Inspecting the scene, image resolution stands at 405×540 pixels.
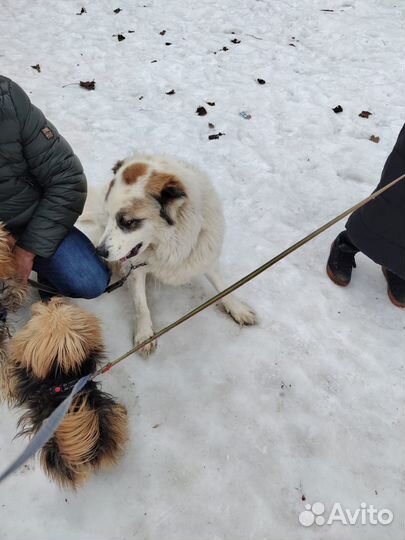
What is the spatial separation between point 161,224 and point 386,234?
1.38 metres

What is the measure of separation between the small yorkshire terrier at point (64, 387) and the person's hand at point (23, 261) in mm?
241

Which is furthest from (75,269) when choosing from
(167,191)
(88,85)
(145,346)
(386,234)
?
(88,85)

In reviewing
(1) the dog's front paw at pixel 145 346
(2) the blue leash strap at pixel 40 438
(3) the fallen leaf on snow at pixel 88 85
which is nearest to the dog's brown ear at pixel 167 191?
(1) the dog's front paw at pixel 145 346

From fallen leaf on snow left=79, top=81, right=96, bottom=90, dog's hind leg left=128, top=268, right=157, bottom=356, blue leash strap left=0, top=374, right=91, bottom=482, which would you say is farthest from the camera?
fallen leaf on snow left=79, top=81, right=96, bottom=90

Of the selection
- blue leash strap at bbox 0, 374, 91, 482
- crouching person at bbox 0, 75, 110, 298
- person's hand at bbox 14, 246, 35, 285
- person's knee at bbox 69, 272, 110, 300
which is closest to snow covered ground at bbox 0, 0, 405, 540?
person's knee at bbox 69, 272, 110, 300

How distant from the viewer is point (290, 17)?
5.76 metres

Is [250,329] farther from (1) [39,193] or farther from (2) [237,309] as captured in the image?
(1) [39,193]

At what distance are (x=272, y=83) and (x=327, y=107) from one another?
0.80 meters

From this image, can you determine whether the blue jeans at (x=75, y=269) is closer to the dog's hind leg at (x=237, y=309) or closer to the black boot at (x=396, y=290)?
the dog's hind leg at (x=237, y=309)

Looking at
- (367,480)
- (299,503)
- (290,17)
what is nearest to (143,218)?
(299,503)

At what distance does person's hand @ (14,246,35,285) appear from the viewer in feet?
6.57

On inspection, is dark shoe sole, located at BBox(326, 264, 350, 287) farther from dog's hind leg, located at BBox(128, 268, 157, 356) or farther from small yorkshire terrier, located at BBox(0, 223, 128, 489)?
small yorkshire terrier, located at BBox(0, 223, 128, 489)

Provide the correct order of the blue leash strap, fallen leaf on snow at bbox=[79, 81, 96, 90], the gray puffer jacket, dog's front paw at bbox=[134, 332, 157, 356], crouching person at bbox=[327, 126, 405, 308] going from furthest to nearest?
fallen leaf on snow at bbox=[79, 81, 96, 90] < dog's front paw at bbox=[134, 332, 157, 356] < crouching person at bbox=[327, 126, 405, 308] < the gray puffer jacket < the blue leash strap

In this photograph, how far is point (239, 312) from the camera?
2.53 metres
